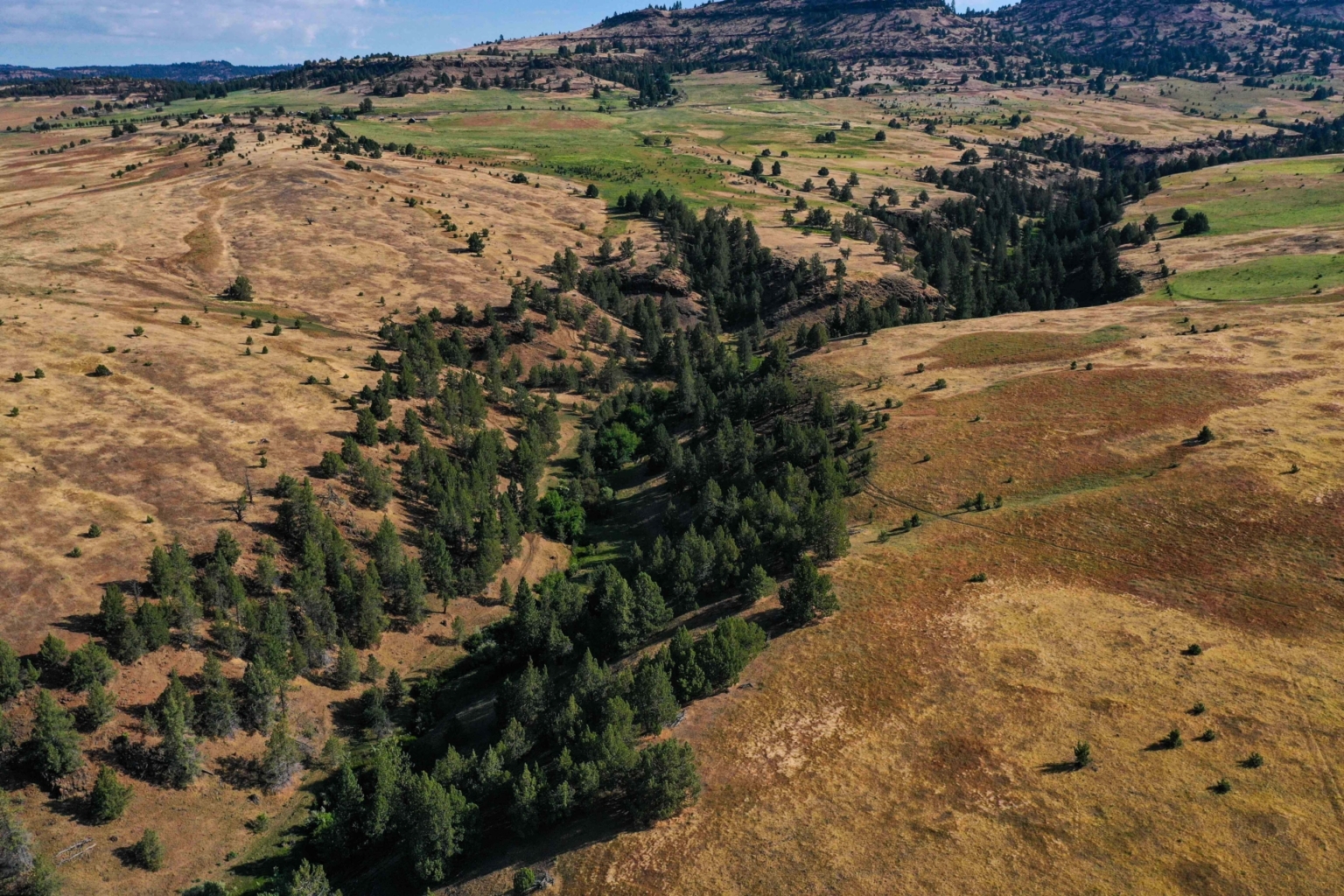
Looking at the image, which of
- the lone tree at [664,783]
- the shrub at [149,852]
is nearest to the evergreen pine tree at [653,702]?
the lone tree at [664,783]

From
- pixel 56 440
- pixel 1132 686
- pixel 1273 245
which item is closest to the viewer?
pixel 1132 686

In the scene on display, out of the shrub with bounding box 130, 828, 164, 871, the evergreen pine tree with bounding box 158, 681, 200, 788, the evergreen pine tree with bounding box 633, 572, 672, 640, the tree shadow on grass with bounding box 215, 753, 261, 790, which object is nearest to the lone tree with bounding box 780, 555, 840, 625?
the evergreen pine tree with bounding box 633, 572, 672, 640

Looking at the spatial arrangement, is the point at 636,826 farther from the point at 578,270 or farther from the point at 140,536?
the point at 578,270

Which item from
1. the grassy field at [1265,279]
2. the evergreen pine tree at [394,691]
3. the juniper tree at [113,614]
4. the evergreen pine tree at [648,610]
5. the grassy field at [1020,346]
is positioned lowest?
the evergreen pine tree at [394,691]

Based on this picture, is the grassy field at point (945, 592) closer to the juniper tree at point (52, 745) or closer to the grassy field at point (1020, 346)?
the grassy field at point (1020, 346)

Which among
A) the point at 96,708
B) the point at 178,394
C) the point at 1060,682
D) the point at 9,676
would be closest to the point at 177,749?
the point at 96,708

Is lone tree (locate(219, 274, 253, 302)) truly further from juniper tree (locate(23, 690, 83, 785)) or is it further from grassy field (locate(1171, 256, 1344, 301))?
grassy field (locate(1171, 256, 1344, 301))

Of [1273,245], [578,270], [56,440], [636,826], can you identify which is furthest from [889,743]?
[1273,245]
